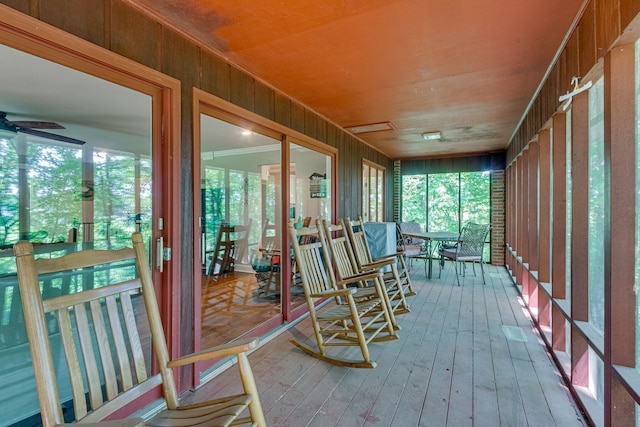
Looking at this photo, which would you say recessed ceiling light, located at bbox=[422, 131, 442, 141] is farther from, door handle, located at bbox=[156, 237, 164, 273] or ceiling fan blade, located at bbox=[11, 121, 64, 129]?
ceiling fan blade, located at bbox=[11, 121, 64, 129]

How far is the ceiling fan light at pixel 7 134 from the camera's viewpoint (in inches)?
56.6

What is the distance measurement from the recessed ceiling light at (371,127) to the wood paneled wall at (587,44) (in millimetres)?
1970

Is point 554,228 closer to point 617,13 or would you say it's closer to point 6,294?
point 617,13

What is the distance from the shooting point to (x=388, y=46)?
2.27 metres

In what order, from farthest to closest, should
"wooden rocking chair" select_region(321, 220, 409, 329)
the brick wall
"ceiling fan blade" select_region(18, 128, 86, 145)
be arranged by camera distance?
the brick wall
"wooden rocking chair" select_region(321, 220, 409, 329)
"ceiling fan blade" select_region(18, 128, 86, 145)

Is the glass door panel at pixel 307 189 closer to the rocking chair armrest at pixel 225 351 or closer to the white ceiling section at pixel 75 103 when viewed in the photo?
the white ceiling section at pixel 75 103

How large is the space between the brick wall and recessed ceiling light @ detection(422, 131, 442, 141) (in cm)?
236

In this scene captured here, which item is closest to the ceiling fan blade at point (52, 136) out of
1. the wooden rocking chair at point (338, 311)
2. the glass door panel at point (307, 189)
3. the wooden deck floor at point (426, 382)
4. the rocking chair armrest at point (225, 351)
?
the rocking chair armrest at point (225, 351)

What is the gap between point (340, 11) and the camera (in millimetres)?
1848

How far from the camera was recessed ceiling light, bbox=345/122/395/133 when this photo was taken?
14.8ft

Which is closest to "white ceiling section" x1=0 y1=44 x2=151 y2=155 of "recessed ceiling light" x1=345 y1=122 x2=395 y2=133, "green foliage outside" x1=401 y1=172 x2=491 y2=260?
"recessed ceiling light" x1=345 y1=122 x2=395 y2=133

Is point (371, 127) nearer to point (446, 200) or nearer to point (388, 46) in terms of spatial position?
point (388, 46)

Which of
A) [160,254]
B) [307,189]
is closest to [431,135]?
[307,189]

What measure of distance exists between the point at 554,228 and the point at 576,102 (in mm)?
1052
